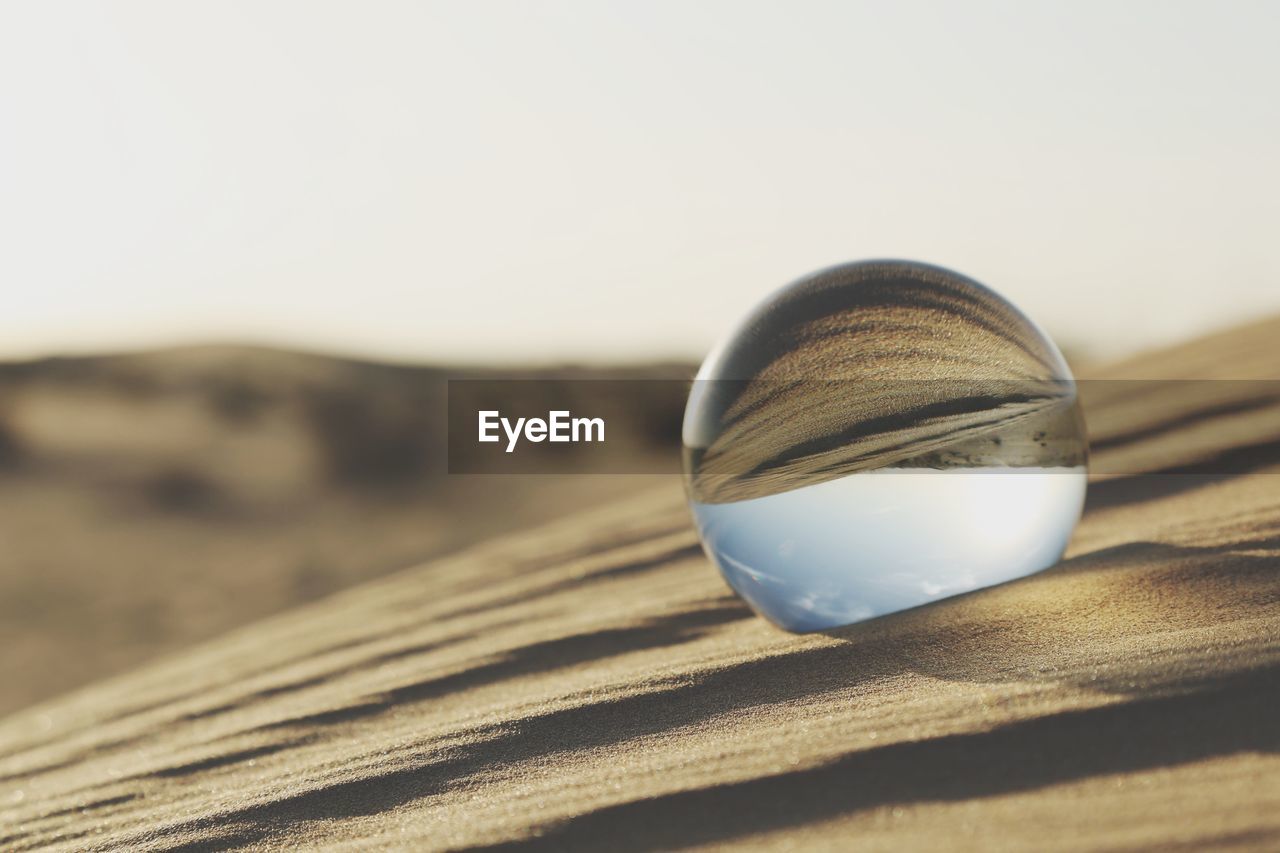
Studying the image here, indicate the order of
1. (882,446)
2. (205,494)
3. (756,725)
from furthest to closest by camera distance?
(205,494)
(882,446)
(756,725)

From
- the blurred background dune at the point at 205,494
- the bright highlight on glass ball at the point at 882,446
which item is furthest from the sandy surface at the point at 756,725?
the blurred background dune at the point at 205,494

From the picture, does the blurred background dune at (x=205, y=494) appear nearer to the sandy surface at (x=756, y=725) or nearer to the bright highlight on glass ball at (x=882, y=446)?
the sandy surface at (x=756, y=725)

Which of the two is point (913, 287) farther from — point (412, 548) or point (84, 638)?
point (412, 548)

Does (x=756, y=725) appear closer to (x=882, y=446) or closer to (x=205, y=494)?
(x=882, y=446)

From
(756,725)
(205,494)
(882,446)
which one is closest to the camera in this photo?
(756,725)

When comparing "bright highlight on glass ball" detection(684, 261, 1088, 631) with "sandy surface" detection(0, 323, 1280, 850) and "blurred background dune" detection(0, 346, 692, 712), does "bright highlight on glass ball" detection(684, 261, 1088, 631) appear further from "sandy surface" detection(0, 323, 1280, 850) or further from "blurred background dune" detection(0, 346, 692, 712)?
"blurred background dune" detection(0, 346, 692, 712)

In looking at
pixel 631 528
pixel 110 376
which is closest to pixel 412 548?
pixel 110 376

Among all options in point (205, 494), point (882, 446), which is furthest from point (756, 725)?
point (205, 494)
